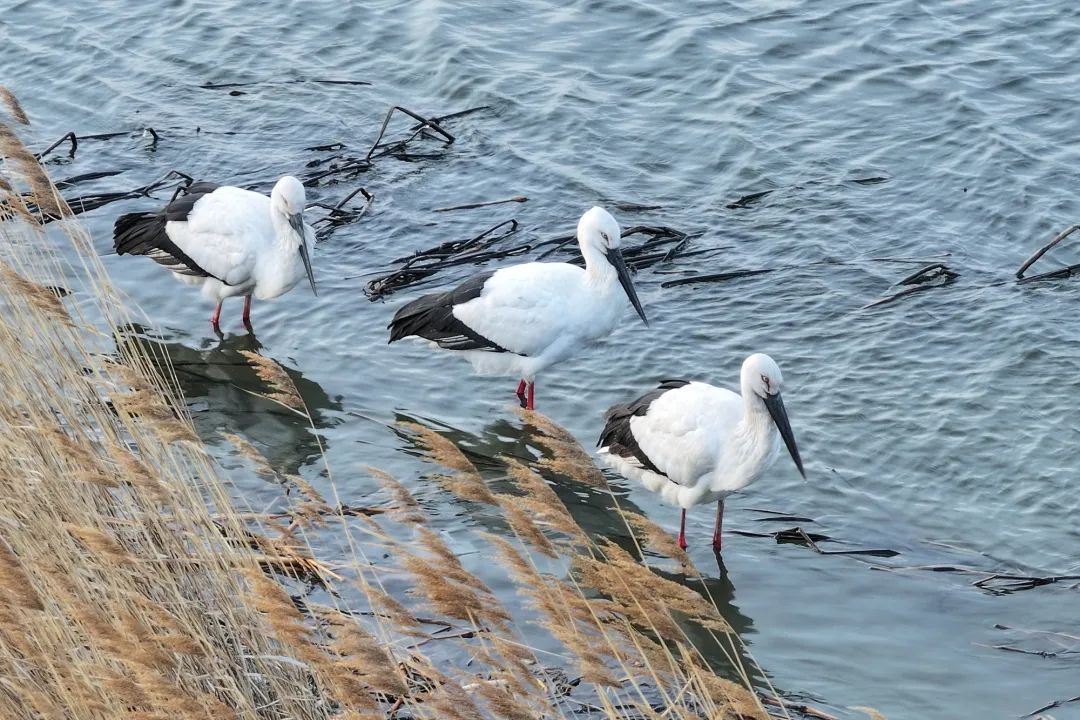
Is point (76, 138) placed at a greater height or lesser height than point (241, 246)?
lesser

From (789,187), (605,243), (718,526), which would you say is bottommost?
(718,526)

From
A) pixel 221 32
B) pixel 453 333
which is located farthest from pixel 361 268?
pixel 221 32

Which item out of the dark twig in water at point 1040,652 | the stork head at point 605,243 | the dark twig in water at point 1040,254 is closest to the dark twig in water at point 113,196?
the stork head at point 605,243

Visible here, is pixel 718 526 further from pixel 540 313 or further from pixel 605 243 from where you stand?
pixel 605 243

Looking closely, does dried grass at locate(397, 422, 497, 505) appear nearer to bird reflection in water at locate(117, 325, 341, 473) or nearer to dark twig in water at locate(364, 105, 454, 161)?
bird reflection in water at locate(117, 325, 341, 473)

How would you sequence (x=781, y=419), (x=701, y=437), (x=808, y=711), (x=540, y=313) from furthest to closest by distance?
1. (x=540, y=313)
2. (x=701, y=437)
3. (x=781, y=419)
4. (x=808, y=711)

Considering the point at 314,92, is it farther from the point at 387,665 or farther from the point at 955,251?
the point at 387,665

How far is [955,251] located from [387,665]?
6774mm

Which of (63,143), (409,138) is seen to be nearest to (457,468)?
(409,138)

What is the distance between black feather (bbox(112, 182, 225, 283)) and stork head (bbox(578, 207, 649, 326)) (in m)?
2.53

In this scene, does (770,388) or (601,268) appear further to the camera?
(601,268)

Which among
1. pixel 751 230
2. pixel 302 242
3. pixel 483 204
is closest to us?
pixel 302 242

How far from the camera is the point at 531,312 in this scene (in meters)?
7.90

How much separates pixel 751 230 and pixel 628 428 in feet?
10.6
